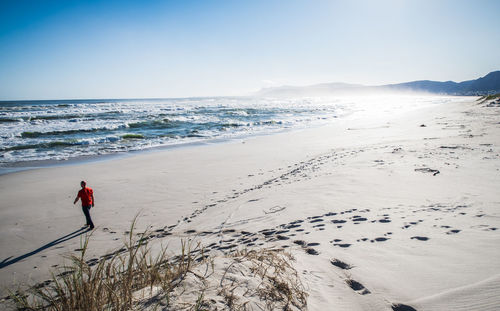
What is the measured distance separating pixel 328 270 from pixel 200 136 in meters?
17.4

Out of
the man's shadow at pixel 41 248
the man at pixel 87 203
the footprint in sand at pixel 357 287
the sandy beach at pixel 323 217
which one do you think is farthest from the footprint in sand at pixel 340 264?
the man's shadow at pixel 41 248

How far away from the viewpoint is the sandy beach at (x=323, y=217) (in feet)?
7.86

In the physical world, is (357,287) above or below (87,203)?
above

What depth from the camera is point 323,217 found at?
14.4ft

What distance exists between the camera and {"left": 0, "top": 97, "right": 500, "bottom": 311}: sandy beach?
2.39 meters

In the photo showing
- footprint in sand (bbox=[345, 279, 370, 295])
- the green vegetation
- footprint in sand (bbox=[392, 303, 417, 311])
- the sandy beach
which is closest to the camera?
A: footprint in sand (bbox=[392, 303, 417, 311])

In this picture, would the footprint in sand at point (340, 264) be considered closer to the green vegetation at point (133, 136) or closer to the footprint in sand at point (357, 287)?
the footprint in sand at point (357, 287)

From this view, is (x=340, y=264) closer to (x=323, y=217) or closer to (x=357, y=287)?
(x=357, y=287)

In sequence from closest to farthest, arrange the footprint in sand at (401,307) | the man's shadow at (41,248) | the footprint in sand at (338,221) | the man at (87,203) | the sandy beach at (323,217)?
the footprint in sand at (401,307) < the sandy beach at (323,217) < the footprint in sand at (338,221) < the man's shadow at (41,248) < the man at (87,203)

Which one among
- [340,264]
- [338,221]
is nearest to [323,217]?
[338,221]

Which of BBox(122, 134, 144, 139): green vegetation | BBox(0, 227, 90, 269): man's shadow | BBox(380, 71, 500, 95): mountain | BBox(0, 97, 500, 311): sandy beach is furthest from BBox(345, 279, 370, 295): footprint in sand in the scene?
BBox(380, 71, 500, 95): mountain

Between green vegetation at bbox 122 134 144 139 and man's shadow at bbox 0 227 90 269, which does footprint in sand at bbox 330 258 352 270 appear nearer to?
man's shadow at bbox 0 227 90 269

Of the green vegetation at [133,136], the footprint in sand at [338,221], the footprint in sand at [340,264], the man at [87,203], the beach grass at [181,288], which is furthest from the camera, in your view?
the green vegetation at [133,136]

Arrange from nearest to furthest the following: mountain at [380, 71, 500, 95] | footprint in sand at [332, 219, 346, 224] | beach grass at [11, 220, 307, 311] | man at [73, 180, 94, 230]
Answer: beach grass at [11, 220, 307, 311] → footprint in sand at [332, 219, 346, 224] → man at [73, 180, 94, 230] → mountain at [380, 71, 500, 95]
